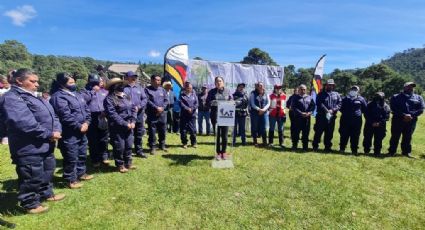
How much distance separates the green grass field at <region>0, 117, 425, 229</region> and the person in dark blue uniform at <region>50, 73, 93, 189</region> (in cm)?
44

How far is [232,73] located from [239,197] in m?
9.42

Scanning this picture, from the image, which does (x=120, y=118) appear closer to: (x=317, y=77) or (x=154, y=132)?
(x=154, y=132)

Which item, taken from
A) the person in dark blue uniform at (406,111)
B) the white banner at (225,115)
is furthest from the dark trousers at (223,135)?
the person in dark blue uniform at (406,111)

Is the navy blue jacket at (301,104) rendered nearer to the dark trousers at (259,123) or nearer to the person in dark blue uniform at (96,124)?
the dark trousers at (259,123)

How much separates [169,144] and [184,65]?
4.25m

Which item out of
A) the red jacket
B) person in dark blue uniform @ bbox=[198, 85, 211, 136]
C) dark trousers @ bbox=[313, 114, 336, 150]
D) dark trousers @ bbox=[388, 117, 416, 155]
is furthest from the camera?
person in dark blue uniform @ bbox=[198, 85, 211, 136]

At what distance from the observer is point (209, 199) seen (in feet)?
19.7

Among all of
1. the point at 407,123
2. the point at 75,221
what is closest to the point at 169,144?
the point at 75,221

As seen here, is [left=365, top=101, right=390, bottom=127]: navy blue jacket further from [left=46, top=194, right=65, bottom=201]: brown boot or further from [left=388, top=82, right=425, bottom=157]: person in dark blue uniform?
[left=46, top=194, right=65, bottom=201]: brown boot

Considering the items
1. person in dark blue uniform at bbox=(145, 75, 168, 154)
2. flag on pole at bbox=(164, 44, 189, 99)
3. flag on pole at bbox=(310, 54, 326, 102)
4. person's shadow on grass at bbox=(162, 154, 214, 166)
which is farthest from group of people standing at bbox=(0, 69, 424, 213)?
flag on pole at bbox=(310, 54, 326, 102)

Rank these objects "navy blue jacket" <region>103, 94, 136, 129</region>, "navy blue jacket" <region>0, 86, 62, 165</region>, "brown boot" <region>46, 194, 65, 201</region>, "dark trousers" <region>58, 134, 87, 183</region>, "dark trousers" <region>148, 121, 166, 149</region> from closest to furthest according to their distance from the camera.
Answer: "navy blue jacket" <region>0, 86, 62, 165</region>
"brown boot" <region>46, 194, 65, 201</region>
"dark trousers" <region>58, 134, 87, 183</region>
"navy blue jacket" <region>103, 94, 136, 129</region>
"dark trousers" <region>148, 121, 166, 149</region>

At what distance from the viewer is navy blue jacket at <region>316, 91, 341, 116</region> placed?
10.2 metres

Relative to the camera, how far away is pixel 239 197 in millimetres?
6129

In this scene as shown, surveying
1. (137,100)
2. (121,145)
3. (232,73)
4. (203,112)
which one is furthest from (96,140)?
(232,73)
